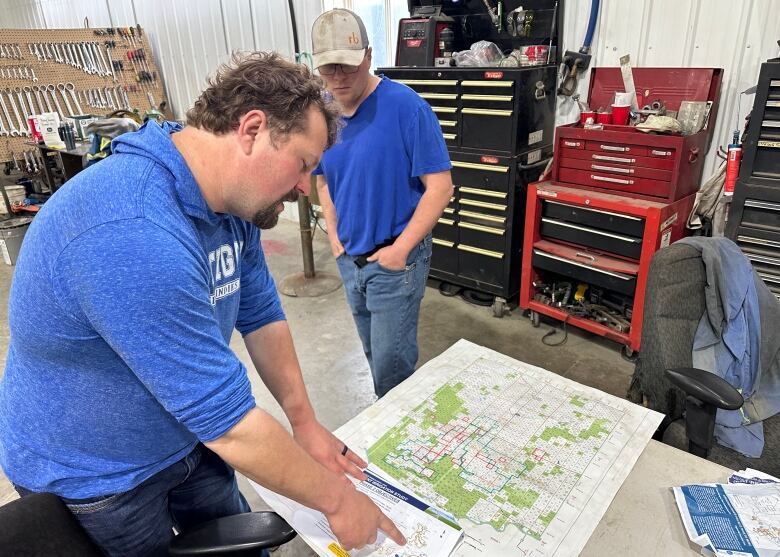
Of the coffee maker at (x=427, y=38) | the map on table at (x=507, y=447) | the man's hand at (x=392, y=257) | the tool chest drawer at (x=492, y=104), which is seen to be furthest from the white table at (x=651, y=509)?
the coffee maker at (x=427, y=38)

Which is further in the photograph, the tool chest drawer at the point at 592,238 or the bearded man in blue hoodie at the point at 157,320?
the tool chest drawer at the point at 592,238

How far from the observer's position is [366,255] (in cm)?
165

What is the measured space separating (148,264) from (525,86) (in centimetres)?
245

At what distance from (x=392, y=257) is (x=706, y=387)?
882mm

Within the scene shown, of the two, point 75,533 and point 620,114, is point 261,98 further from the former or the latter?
point 620,114

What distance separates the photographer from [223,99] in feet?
2.40

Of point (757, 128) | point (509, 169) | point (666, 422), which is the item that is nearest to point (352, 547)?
point (666, 422)

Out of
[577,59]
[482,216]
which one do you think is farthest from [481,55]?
[482,216]

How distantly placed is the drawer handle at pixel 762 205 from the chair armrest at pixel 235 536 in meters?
2.12

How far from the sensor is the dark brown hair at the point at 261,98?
0.73m

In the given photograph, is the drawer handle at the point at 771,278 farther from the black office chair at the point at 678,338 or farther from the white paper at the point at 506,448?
the white paper at the point at 506,448

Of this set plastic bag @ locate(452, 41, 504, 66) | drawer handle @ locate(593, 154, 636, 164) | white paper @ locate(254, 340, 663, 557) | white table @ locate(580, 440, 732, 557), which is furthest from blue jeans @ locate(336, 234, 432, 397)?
plastic bag @ locate(452, 41, 504, 66)

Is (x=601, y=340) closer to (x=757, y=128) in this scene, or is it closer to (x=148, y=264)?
(x=757, y=128)

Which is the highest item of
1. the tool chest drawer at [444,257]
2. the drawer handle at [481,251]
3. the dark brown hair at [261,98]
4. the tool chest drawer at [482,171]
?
the dark brown hair at [261,98]
